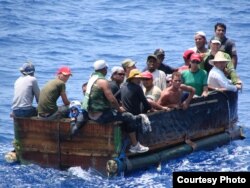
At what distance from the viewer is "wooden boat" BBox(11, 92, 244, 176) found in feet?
50.6

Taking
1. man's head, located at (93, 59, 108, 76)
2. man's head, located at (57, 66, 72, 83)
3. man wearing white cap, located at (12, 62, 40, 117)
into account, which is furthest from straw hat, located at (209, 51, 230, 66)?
man wearing white cap, located at (12, 62, 40, 117)

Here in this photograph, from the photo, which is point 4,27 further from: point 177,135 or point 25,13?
point 177,135

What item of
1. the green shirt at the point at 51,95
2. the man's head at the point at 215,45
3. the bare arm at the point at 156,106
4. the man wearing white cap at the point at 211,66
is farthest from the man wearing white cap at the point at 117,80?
the man's head at the point at 215,45

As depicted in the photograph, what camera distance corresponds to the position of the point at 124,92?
1577cm

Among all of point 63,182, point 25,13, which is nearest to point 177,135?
point 63,182

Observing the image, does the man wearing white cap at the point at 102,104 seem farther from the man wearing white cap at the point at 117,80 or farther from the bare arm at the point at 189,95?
the bare arm at the point at 189,95

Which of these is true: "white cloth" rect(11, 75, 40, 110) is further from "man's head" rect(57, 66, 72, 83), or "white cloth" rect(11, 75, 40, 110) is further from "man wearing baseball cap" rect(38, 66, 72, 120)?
"man's head" rect(57, 66, 72, 83)

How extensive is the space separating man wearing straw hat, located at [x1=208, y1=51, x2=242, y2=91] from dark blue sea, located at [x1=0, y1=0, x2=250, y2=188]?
4.07 feet

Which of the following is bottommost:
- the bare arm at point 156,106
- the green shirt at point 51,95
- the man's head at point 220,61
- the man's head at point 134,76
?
the bare arm at point 156,106

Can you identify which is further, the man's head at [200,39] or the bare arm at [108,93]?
the man's head at [200,39]

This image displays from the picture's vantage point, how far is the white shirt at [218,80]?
17.7 metres

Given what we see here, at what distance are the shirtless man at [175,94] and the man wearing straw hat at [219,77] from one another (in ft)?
3.67

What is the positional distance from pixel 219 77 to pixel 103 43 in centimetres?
1579

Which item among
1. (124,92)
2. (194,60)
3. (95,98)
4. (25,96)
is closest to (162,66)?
(194,60)
